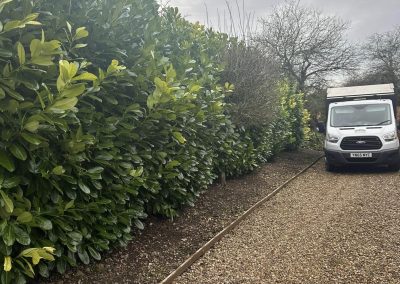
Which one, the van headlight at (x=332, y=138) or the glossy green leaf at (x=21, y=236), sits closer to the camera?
the glossy green leaf at (x=21, y=236)

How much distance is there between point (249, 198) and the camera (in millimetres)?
7840

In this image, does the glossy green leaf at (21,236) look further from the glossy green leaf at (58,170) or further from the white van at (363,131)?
the white van at (363,131)

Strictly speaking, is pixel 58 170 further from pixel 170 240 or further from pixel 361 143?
pixel 361 143

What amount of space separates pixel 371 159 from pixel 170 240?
317 inches

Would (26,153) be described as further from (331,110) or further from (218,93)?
(331,110)

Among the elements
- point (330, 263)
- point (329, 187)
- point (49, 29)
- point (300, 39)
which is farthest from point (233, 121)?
point (300, 39)

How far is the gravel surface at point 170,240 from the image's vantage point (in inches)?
157

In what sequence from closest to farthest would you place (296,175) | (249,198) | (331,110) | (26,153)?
(26,153), (249,198), (296,175), (331,110)

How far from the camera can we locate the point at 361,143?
11.1m

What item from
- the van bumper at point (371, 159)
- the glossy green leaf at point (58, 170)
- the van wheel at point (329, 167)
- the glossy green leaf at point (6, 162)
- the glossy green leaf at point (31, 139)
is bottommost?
the van wheel at point (329, 167)

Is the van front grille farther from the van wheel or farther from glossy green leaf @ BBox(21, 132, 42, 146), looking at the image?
glossy green leaf @ BBox(21, 132, 42, 146)

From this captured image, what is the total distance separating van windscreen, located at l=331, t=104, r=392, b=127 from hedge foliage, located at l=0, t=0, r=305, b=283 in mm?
7536

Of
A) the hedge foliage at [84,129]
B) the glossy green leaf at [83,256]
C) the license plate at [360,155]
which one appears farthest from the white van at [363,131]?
the glossy green leaf at [83,256]

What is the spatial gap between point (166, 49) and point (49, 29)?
90.7 inches
